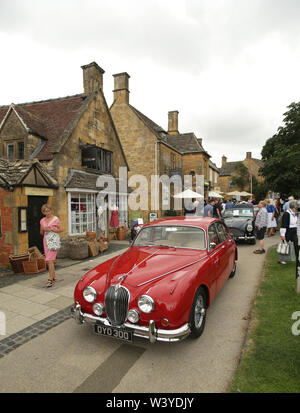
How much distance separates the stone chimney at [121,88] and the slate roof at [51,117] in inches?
414

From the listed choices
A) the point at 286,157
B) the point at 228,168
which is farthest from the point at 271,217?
the point at 228,168

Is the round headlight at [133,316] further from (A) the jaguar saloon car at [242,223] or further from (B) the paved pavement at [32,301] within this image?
(A) the jaguar saloon car at [242,223]

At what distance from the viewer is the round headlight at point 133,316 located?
120 inches

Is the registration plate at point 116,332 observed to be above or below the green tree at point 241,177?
below

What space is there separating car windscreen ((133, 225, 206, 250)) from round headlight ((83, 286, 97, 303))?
1620 millimetres

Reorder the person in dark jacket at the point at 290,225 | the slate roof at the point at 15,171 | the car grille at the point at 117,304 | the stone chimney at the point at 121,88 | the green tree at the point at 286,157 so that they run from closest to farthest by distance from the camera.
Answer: the car grille at the point at 117,304 < the person in dark jacket at the point at 290,225 < the slate roof at the point at 15,171 < the green tree at the point at 286,157 < the stone chimney at the point at 121,88

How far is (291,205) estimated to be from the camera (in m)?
6.46

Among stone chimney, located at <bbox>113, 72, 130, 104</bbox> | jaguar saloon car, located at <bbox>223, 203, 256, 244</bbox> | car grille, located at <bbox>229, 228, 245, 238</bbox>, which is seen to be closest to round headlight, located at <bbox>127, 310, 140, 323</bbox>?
jaguar saloon car, located at <bbox>223, 203, 256, 244</bbox>

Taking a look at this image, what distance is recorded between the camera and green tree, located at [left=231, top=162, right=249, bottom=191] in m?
46.7

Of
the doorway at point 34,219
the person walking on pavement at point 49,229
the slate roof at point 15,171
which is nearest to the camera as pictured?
the person walking on pavement at point 49,229

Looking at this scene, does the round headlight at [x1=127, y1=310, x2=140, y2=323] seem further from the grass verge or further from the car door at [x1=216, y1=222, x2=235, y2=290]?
the car door at [x1=216, y1=222, x2=235, y2=290]

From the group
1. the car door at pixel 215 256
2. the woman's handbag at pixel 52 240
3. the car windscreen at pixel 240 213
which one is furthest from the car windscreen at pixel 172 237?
the car windscreen at pixel 240 213
